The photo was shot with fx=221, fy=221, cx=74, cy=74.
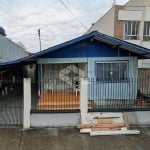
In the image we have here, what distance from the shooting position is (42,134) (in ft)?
25.4

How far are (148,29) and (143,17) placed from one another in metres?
1.32

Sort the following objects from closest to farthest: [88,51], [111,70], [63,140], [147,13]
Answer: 1. [63,140]
2. [88,51]
3. [111,70]
4. [147,13]

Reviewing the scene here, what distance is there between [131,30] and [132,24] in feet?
1.87

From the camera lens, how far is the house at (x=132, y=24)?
65.9 feet

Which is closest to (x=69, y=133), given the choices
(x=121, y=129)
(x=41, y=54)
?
(x=121, y=129)

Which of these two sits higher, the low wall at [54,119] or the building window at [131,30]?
the building window at [131,30]

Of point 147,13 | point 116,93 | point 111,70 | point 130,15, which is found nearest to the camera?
point 116,93

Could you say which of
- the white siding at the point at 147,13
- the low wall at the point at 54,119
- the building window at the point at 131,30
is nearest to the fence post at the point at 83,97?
the low wall at the point at 54,119

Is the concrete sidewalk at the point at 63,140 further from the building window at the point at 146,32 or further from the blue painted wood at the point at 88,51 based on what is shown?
the building window at the point at 146,32

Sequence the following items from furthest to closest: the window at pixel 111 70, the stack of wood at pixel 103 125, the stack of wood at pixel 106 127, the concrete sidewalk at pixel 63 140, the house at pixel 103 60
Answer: the window at pixel 111 70 < the house at pixel 103 60 < the stack of wood at pixel 103 125 < the stack of wood at pixel 106 127 < the concrete sidewalk at pixel 63 140

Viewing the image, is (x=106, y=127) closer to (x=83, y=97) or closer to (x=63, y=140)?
(x=83, y=97)

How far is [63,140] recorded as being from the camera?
7.30 meters

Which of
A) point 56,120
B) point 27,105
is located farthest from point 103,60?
point 27,105

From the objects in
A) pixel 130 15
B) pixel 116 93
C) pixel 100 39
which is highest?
pixel 130 15
